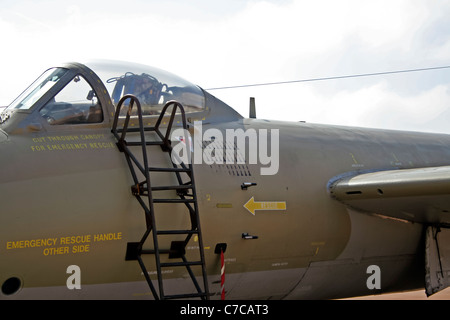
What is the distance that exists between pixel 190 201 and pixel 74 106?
1774 millimetres

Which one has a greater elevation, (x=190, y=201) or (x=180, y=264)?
(x=190, y=201)

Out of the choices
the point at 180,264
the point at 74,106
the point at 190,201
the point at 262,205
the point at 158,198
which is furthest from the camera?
the point at 262,205

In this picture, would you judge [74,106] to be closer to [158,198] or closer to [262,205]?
[158,198]

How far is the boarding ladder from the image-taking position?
6.03m

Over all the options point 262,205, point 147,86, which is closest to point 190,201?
point 262,205

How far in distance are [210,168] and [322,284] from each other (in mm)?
2671

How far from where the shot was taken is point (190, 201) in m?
6.33

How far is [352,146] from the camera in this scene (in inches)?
360

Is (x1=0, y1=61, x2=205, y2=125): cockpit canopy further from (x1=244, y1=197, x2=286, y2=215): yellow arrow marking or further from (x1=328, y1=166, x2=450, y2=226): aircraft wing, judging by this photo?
(x1=328, y1=166, x2=450, y2=226): aircraft wing

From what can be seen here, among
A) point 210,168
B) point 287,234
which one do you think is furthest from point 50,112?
point 287,234

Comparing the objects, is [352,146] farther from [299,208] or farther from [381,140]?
[299,208]

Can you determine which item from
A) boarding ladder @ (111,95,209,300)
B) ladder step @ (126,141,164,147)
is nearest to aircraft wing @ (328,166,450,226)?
boarding ladder @ (111,95,209,300)

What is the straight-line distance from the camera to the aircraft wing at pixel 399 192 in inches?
297

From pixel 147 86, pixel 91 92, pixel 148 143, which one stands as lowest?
pixel 148 143
